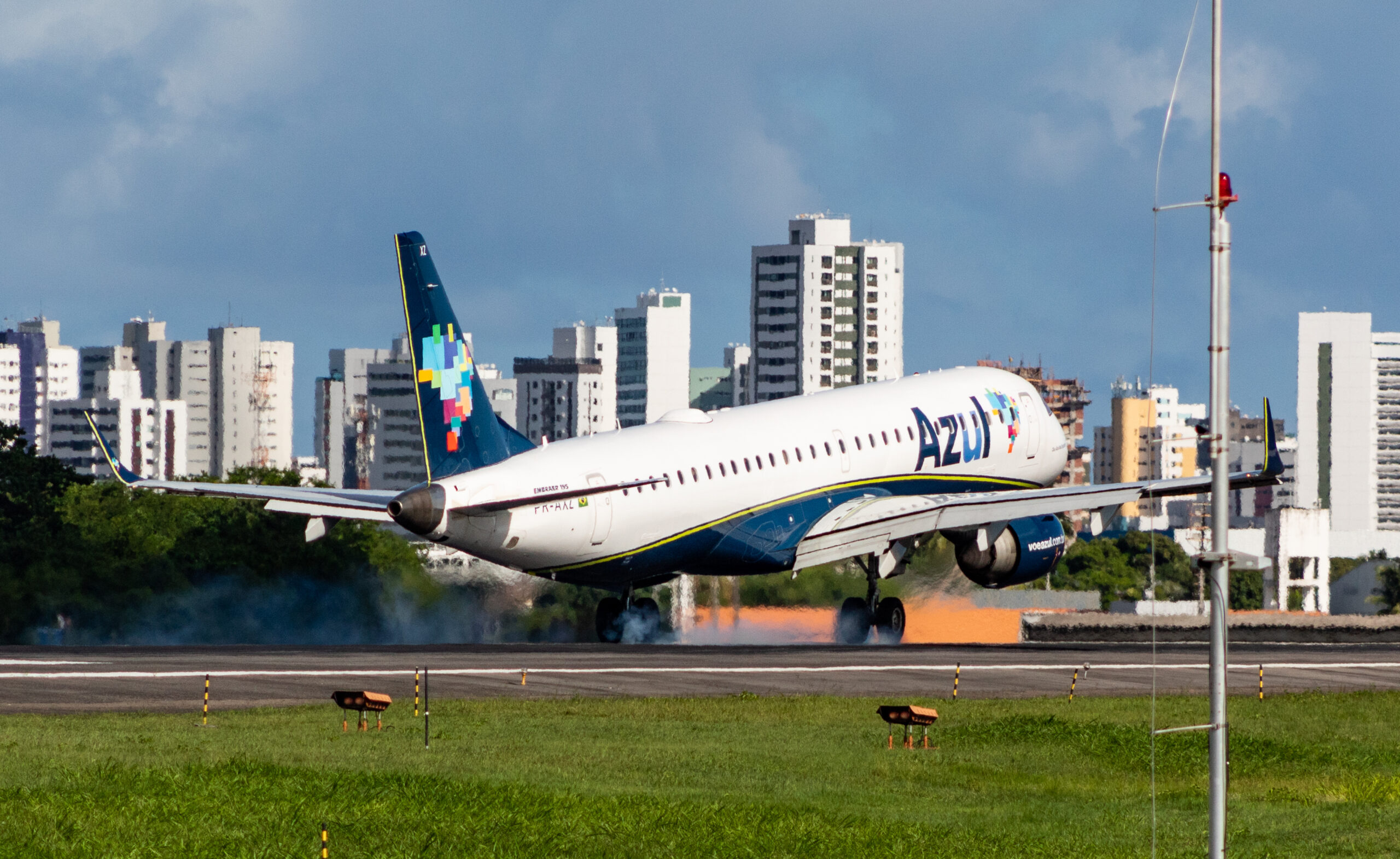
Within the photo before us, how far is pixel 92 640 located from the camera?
65000mm

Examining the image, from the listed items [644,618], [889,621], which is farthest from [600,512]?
[889,621]

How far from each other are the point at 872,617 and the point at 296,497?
1742 centimetres

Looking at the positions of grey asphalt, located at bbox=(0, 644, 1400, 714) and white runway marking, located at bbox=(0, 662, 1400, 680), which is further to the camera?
white runway marking, located at bbox=(0, 662, 1400, 680)

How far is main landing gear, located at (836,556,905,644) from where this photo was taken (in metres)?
60.8

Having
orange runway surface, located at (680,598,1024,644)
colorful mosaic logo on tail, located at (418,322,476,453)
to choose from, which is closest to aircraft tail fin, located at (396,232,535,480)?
colorful mosaic logo on tail, located at (418,322,476,453)

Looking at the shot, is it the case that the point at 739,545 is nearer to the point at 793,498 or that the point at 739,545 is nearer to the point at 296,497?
the point at 793,498

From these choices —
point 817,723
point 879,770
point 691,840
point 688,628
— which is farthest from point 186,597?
point 691,840

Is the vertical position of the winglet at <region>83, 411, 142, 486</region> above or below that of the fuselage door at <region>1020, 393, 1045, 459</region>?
below

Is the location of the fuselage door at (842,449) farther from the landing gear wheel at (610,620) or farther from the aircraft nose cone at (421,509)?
the aircraft nose cone at (421,509)

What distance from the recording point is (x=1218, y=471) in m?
17.9

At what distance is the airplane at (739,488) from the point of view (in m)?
49.2

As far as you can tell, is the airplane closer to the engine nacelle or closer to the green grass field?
the engine nacelle

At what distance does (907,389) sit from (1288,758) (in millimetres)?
27539

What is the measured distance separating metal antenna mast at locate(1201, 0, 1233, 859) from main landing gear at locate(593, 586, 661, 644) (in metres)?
39.4
